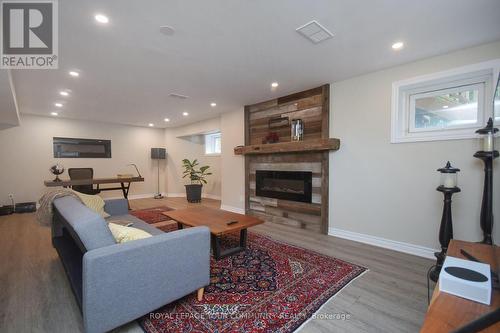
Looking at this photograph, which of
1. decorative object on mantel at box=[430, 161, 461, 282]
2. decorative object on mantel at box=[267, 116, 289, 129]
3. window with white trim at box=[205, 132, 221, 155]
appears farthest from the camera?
window with white trim at box=[205, 132, 221, 155]

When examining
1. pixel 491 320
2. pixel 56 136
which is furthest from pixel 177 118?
pixel 491 320

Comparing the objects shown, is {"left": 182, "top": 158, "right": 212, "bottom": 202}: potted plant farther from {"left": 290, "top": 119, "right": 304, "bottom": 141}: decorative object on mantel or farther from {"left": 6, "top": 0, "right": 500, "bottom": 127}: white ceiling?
{"left": 290, "top": 119, "right": 304, "bottom": 141}: decorative object on mantel

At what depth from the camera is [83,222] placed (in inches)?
57.2

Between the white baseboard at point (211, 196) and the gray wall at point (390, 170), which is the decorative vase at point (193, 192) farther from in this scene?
the gray wall at point (390, 170)

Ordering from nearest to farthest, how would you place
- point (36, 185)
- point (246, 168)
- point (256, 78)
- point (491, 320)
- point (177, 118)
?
point (491, 320) → point (256, 78) → point (246, 168) → point (36, 185) → point (177, 118)

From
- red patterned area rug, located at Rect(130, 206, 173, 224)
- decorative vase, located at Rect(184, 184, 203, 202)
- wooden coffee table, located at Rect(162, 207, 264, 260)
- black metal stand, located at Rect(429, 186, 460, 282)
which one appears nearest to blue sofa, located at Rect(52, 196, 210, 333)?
wooden coffee table, located at Rect(162, 207, 264, 260)

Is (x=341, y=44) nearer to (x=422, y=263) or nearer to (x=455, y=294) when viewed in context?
(x=455, y=294)

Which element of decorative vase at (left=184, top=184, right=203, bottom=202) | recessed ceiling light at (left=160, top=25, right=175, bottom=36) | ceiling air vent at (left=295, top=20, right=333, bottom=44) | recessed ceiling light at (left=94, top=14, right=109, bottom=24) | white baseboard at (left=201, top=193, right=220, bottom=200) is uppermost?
ceiling air vent at (left=295, top=20, right=333, bottom=44)

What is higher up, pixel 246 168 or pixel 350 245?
pixel 246 168

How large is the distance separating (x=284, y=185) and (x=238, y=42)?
2658 millimetres

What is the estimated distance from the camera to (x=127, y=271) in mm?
1391

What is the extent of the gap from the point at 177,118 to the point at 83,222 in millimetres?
5167

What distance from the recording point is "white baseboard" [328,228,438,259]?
273cm

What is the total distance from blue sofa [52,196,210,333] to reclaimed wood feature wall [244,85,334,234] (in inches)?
95.7
